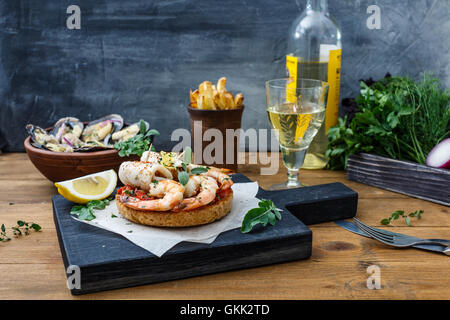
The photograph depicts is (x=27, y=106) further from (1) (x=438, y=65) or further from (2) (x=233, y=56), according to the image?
(1) (x=438, y=65)

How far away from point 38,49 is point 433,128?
144 centimetres

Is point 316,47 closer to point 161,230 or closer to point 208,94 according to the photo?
point 208,94

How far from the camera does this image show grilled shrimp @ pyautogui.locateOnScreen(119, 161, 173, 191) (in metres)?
1.11

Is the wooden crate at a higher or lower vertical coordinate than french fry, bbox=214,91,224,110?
lower

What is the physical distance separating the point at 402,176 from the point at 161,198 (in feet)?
2.47

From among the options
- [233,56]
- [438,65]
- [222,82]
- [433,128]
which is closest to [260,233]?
[222,82]

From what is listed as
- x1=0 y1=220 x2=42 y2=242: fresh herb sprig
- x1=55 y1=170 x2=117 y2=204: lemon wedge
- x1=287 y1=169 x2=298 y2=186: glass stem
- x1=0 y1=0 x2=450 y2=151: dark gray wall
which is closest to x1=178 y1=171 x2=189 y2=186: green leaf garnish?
x1=55 y1=170 x2=117 y2=204: lemon wedge

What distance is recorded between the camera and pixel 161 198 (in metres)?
1.10

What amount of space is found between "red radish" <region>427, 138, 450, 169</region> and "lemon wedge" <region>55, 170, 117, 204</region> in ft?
2.96

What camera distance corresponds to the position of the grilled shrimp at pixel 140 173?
1.11m

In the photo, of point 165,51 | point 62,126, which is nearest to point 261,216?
point 62,126

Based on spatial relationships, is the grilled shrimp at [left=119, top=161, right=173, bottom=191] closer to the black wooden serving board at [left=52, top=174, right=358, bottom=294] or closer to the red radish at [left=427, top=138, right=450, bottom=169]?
the black wooden serving board at [left=52, top=174, right=358, bottom=294]

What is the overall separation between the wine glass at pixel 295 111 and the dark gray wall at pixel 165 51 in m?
0.47

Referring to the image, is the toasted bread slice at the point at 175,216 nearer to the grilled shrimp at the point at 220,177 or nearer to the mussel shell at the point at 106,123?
the grilled shrimp at the point at 220,177
